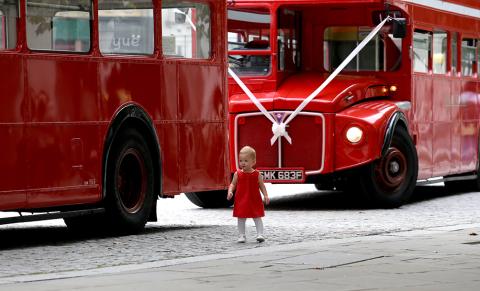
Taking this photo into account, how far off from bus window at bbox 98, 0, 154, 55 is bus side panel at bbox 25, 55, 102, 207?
1.48 feet

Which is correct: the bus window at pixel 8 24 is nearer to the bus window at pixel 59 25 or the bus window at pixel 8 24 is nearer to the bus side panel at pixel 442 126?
the bus window at pixel 59 25

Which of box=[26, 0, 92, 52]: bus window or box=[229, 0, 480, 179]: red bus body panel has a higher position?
box=[26, 0, 92, 52]: bus window

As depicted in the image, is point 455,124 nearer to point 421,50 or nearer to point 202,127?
point 421,50

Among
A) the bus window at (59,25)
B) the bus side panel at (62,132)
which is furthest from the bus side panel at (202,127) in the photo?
the bus window at (59,25)

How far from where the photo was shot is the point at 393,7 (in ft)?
69.3

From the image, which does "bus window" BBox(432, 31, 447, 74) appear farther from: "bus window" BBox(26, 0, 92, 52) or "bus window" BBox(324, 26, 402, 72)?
"bus window" BBox(26, 0, 92, 52)

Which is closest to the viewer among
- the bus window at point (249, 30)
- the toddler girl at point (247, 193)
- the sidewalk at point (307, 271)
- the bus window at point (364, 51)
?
the sidewalk at point (307, 271)

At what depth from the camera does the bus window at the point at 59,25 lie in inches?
566

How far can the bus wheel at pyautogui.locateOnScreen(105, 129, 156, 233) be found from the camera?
51.1 feet

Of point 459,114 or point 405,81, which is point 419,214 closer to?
point 405,81

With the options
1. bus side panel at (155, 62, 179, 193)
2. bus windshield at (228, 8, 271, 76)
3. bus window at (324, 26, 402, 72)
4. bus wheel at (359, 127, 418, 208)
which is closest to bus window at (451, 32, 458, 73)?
bus window at (324, 26, 402, 72)

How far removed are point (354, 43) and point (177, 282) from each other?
10694 mm

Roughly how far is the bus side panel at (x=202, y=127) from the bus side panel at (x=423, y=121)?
473cm

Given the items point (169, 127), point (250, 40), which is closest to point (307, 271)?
point (169, 127)
